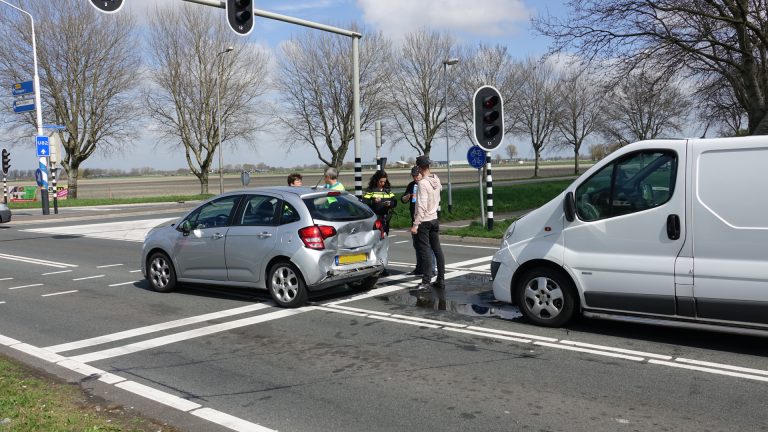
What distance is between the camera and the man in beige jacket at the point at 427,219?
8859 millimetres

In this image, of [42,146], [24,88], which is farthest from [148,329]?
[24,88]

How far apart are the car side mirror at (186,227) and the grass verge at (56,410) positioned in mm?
3801

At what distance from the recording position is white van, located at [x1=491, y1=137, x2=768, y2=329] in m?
5.40

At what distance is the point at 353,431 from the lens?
4.17 meters

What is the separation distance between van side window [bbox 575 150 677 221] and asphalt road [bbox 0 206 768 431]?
1.31m

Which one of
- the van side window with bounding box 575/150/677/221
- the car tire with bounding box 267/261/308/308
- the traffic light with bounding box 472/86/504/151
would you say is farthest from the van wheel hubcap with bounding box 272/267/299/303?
the traffic light with bounding box 472/86/504/151

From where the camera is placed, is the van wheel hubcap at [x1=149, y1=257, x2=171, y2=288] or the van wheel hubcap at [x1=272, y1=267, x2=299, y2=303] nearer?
the van wheel hubcap at [x1=272, y1=267, x2=299, y2=303]

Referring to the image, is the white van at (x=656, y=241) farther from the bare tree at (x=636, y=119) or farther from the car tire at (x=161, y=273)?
the bare tree at (x=636, y=119)

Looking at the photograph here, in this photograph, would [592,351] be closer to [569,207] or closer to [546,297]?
[546,297]

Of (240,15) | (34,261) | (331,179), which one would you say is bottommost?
(34,261)

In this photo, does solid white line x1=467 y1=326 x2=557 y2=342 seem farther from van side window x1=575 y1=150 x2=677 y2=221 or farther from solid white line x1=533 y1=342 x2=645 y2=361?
van side window x1=575 y1=150 x2=677 y2=221

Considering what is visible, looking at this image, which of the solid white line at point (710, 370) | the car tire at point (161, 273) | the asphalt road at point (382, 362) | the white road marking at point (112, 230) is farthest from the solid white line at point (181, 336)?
the white road marking at point (112, 230)

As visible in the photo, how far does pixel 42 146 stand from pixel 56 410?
27.2 meters

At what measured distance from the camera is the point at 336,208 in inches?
329
